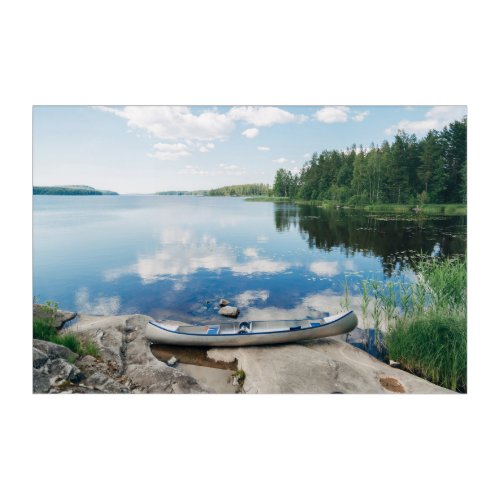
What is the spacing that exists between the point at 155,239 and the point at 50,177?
2.20 m

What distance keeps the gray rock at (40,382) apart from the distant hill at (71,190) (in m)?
2.13

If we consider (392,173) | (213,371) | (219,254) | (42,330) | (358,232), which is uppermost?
(392,173)

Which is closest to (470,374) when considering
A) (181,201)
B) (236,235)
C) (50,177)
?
(236,235)

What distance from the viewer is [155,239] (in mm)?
6172

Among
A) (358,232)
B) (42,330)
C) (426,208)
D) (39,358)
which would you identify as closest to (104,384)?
(39,358)

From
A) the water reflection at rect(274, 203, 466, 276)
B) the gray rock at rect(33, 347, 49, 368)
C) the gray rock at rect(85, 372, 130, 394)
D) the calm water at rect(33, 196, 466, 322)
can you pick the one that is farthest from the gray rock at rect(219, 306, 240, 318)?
the gray rock at rect(33, 347, 49, 368)

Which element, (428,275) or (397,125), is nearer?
(397,125)

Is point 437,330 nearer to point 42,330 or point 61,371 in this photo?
point 61,371

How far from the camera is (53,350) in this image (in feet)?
12.5

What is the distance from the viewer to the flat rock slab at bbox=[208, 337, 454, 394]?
3.75 metres

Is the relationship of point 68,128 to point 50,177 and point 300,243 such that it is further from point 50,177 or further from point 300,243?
point 300,243

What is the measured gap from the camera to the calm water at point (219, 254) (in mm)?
5285

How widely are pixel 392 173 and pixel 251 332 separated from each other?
387 centimetres

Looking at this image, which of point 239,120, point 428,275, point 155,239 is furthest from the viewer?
point 155,239
